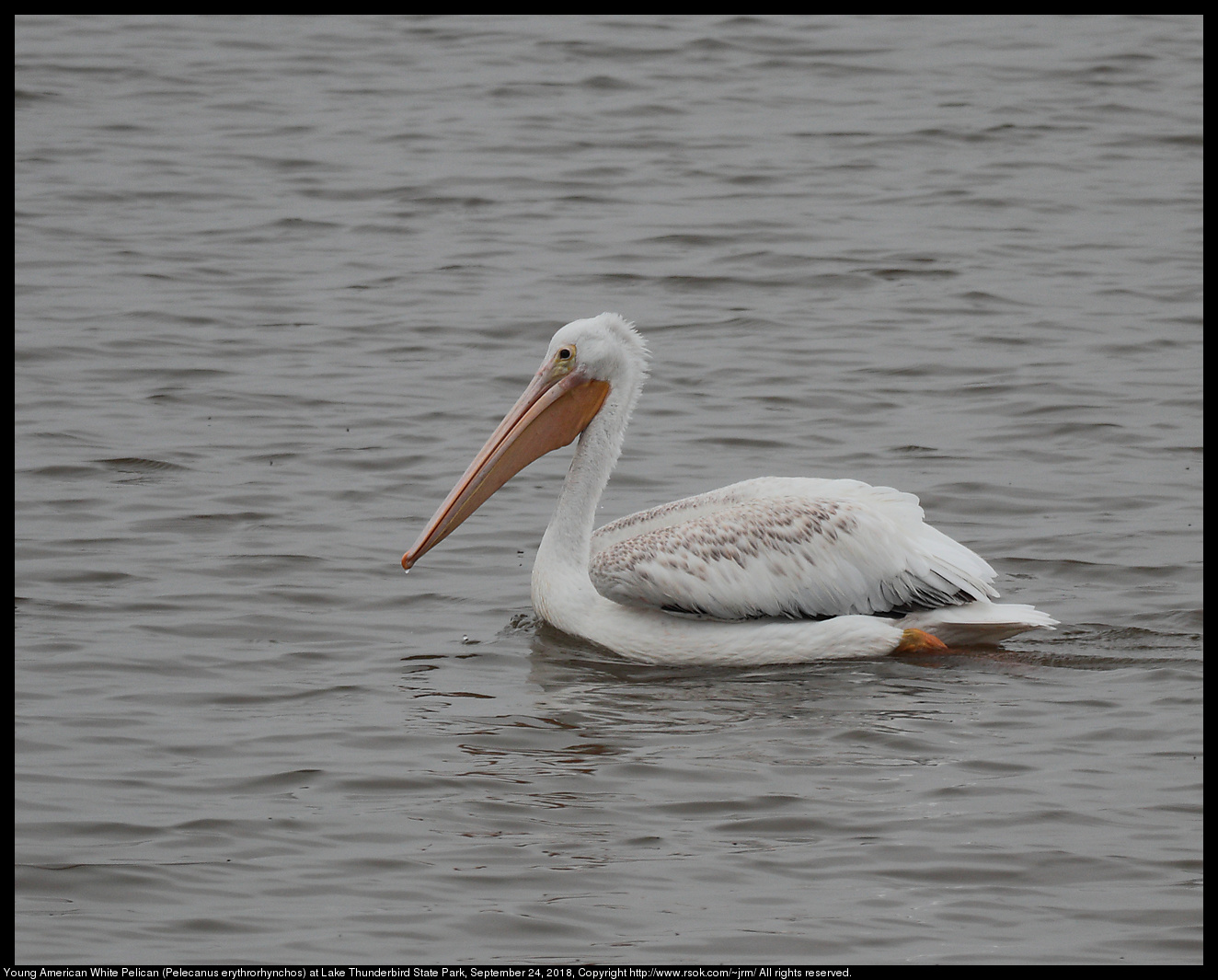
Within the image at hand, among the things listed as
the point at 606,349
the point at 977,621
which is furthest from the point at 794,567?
the point at 606,349

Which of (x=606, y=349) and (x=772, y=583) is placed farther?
(x=606, y=349)

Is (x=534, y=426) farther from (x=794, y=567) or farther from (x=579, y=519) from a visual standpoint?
(x=794, y=567)

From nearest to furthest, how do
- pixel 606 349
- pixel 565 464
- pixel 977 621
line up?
pixel 977 621 < pixel 606 349 < pixel 565 464

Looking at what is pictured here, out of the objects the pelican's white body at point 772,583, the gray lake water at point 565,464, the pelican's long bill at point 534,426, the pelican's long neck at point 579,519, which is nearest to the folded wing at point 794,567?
the pelican's white body at point 772,583

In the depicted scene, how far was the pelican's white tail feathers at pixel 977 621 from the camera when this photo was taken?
598 centimetres

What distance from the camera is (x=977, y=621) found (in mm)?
5988

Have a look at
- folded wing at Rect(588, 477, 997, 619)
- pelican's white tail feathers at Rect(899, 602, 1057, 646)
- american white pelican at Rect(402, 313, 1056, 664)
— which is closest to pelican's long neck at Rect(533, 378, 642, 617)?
american white pelican at Rect(402, 313, 1056, 664)

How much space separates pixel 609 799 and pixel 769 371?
5.00 metres

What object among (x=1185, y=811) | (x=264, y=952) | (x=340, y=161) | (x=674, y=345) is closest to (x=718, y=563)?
(x=1185, y=811)

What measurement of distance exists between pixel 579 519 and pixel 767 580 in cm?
70

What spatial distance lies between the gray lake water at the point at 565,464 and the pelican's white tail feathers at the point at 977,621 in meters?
0.11

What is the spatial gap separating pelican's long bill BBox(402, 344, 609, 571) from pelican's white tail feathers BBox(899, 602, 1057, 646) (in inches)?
53.1

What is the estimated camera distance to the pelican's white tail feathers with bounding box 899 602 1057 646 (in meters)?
5.98

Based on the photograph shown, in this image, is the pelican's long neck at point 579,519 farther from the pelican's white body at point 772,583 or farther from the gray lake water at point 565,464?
the gray lake water at point 565,464
